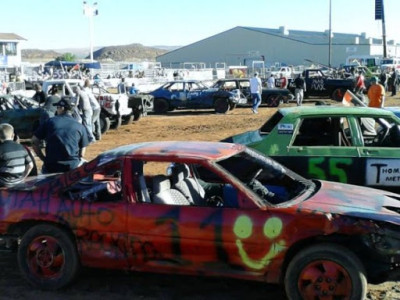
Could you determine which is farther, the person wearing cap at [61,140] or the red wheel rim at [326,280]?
the person wearing cap at [61,140]

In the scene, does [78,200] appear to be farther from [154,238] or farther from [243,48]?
[243,48]

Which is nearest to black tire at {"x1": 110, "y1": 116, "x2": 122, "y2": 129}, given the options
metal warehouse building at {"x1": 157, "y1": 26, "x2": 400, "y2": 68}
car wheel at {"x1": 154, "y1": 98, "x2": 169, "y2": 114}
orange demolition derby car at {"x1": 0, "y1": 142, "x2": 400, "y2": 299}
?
car wheel at {"x1": 154, "y1": 98, "x2": 169, "y2": 114}

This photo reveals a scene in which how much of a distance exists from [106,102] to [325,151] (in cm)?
1026

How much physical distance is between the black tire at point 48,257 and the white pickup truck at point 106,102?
440 inches

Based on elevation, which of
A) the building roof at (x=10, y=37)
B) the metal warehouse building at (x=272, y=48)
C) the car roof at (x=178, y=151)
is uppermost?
the building roof at (x=10, y=37)

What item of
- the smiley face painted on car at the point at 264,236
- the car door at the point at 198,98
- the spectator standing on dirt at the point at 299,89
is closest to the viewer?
the smiley face painted on car at the point at 264,236

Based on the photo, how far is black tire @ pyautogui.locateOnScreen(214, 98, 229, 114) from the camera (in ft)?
76.5

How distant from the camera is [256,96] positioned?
899 inches

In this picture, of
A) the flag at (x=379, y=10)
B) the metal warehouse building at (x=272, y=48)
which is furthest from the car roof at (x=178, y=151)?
the metal warehouse building at (x=272, y=48)

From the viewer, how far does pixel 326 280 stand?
465 centimetres

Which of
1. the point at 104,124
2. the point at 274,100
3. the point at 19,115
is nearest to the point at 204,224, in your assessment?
the point at 19,115

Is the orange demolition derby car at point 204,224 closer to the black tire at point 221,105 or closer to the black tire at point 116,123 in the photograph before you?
the black tire at point 116,123

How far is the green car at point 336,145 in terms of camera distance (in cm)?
750

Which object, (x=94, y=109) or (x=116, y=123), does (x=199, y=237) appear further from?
(x=116, y=123)
